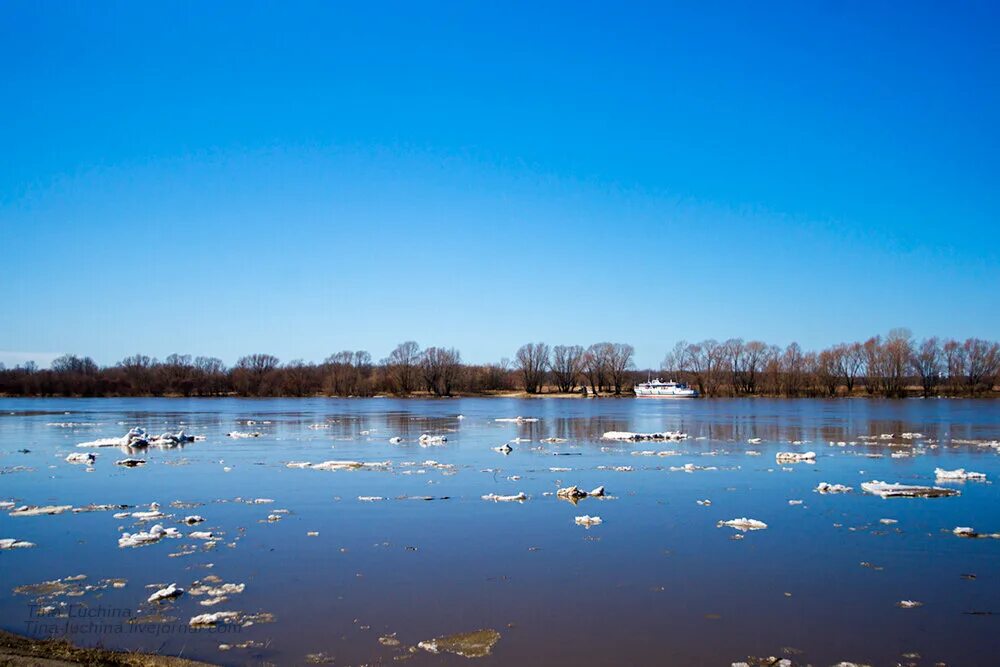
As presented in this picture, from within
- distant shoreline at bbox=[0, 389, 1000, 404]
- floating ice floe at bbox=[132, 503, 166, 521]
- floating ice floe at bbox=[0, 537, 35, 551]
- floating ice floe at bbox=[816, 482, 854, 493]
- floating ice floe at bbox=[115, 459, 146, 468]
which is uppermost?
floating ice floe at bbox=[0, 537, 35, 551]

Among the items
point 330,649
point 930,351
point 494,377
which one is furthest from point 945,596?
point 494,377

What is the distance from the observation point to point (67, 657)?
620 cm

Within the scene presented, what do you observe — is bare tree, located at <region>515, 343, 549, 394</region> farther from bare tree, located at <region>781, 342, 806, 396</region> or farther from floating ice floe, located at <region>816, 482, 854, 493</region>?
floating ice floe, located at <region>816, 482, 854, 493</region>

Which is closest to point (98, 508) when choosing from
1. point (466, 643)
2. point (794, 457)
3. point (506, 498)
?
point (506, 498)

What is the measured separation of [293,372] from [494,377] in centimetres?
3527

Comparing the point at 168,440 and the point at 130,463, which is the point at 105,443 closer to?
the point at 168,440

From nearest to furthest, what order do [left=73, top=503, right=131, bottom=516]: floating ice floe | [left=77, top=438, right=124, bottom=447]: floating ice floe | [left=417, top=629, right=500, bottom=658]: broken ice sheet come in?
[left=417, top=629, right=500, bottom=658]: broken ice sheet < [left=73, top=503, right=131, bottom=516]: floating ice floe < [left=77, top=438, right=124, bottom=447]: floating ice floe

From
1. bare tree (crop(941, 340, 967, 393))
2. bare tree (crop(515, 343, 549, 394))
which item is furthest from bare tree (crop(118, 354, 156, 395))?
bare tree (crop(941, 340, 967, 393))

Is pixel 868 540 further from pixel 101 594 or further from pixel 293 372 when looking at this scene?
pixel 293 372

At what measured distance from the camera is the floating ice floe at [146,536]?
10609mm

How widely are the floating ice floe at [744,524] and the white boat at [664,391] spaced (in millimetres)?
98809

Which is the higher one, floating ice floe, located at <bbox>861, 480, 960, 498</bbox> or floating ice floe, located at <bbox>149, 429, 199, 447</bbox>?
floating ice floe, located at <bbox>149, 429, 199, 447</bbox>

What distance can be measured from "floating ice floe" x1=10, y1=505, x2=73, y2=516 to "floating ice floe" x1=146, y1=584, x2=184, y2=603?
268 inches

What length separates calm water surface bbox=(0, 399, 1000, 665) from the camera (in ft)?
22.9
